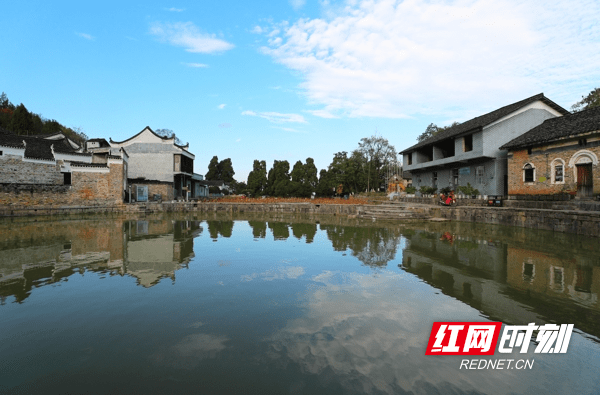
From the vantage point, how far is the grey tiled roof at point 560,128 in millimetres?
17344

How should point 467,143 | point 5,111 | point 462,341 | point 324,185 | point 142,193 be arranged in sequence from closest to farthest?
point 462,341 < point 467,143 < point 142,193 < point 324,185 < point 5,111

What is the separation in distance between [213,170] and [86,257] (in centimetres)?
5952

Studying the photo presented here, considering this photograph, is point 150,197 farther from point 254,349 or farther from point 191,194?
point 254,349

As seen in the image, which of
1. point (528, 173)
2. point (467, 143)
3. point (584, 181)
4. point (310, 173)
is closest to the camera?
point (584, 181)

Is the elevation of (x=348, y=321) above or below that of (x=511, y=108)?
below

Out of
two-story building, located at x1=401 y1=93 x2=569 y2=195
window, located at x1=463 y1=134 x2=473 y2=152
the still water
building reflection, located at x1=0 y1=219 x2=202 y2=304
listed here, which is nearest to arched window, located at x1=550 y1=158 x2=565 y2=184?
two-story building, located at x1=401 y1=93 x2=569 y2=195

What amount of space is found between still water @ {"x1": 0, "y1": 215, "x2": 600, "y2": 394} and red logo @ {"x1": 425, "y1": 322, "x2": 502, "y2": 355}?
17 centimetres

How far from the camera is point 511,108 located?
76.7 ft

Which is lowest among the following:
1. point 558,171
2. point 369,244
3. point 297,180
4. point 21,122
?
point 369,244

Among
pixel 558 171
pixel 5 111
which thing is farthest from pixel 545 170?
pixel 5 111

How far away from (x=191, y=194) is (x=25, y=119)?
27.4m

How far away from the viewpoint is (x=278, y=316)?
16.3ft

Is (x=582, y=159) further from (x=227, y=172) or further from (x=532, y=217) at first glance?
(x=227, y=172)

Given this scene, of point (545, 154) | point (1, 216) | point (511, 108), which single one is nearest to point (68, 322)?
point (545, 154)
